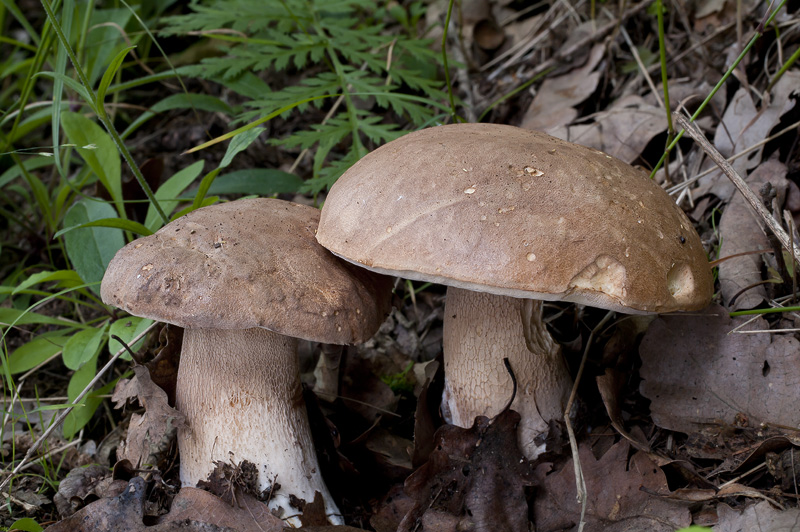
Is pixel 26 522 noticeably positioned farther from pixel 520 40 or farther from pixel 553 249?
pixel 520 40

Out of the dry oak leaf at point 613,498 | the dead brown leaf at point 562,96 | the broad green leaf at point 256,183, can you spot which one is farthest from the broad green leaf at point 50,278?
the dead brown leaf at point 562,96

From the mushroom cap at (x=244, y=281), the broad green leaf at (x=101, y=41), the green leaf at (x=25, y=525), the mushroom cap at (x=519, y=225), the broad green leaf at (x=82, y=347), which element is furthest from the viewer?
the broad green leaf at (x=101, y=41)

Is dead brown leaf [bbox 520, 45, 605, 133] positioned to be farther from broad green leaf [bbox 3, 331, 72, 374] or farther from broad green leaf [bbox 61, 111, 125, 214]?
broad green leaf [bbox 3, 331, 72, 374]

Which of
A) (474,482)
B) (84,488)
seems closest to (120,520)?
(84,488)

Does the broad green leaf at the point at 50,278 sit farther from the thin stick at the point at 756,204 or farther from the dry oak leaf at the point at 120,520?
the thin stick at the point at 756,204

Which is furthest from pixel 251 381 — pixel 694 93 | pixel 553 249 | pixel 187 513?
pixel 694 93

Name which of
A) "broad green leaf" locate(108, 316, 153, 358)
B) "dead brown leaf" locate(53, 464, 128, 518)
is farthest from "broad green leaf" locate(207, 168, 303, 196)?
"dead brown leaf" locate(53, 464, 128, 518)

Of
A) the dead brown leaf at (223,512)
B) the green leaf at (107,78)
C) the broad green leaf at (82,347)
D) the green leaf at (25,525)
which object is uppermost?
the green leaf at (107,78)

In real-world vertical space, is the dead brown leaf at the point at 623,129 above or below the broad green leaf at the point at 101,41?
below
